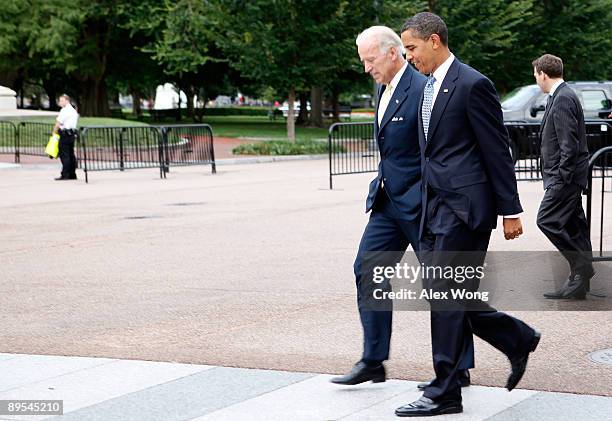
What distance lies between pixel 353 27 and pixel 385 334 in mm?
30767

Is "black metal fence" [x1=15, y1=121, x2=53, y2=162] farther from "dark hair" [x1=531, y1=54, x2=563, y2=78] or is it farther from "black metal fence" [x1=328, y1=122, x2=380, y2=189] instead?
"dark hair" [x1=531, y1=54, x2=563, y2=78]

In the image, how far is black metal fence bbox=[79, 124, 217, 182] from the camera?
83.5 ft

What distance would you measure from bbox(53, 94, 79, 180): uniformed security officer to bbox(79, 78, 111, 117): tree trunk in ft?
103

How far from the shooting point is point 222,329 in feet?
25.9

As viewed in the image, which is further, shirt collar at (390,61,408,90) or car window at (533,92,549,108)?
car window at (533,92,549,108)

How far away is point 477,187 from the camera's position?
5.53 meters

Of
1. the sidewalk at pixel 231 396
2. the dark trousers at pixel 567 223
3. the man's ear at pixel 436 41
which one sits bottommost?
the sidewalk at pixel 231 396

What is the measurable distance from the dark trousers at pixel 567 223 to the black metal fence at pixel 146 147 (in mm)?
16841

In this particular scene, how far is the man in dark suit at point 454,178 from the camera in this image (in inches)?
217

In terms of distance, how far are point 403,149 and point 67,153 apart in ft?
58.0

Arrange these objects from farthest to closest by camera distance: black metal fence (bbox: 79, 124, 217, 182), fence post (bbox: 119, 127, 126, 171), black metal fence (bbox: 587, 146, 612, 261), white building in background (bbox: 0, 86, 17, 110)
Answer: white building in background (bbox: 0, 86, 17, 110) → black metal fence (bbox: 79, 124, 217, 182) → fence post (bbox: 119, 127, 126, 171) → black metal fence (bbox: 587, 146, 612, 261)

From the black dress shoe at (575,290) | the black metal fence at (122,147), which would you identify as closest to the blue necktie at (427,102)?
the black dress shoe at (575,290)

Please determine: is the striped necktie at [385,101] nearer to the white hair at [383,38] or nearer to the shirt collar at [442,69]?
the white hair at [383,38]

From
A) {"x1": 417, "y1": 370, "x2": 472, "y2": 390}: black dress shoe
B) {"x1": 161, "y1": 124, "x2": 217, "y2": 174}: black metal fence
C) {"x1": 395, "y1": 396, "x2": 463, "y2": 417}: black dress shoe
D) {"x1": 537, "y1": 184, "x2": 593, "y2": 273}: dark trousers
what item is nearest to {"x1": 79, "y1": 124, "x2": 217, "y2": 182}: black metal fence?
{"x1": 161, "y1": 124, "x2": 217, "y2": 174}: black metal fence
